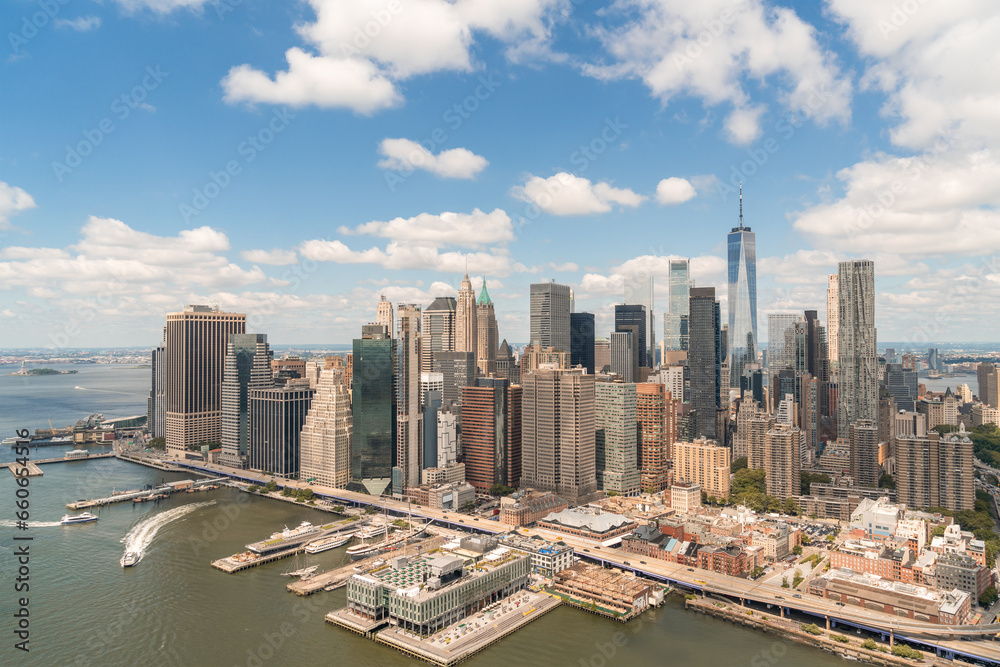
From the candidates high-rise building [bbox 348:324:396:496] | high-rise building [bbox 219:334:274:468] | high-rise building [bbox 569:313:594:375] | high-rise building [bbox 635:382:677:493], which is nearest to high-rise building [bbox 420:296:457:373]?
high-rise building [bbox 569:313:594:375]

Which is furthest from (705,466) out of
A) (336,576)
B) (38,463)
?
(38,463)

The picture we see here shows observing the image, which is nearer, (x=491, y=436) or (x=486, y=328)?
(x=491, y=436)

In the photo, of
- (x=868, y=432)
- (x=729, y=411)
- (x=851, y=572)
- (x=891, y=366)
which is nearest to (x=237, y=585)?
(x=851, y=572)

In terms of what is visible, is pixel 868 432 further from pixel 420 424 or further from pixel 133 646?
pixel 133 646

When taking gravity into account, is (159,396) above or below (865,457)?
above

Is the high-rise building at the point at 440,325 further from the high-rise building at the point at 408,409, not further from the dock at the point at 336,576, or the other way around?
the dock at the point at 336,576

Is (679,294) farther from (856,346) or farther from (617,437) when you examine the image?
(617,437)
